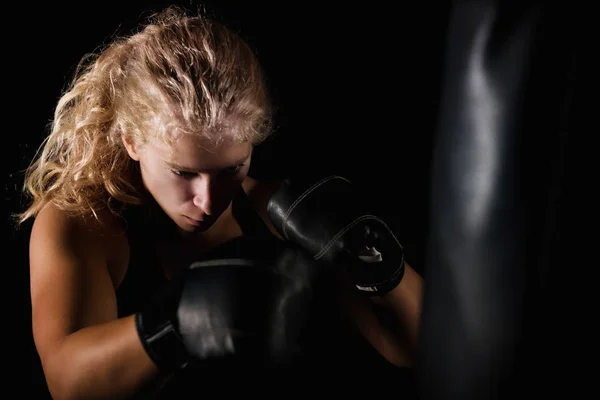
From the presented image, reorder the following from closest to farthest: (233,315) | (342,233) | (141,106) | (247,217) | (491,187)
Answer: (491,187) < (233,315) < (141,106) < (342,233) < (247,217)

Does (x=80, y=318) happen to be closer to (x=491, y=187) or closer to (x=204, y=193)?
(x=204, y=193)

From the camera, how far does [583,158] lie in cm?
61

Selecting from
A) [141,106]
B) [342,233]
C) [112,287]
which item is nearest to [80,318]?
[112,287]

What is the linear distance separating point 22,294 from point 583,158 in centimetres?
139

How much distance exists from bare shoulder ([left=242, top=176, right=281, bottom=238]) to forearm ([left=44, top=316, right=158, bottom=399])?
69 centimetres

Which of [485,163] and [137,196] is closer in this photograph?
[485,163]

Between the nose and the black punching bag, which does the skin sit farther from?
the black punching bag

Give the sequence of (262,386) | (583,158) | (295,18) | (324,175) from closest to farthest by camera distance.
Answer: (583,158)
(262,386)
(324,175)
(295,18)

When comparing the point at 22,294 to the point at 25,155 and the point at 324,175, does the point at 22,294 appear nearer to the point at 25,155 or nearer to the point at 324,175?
the point at 25,155

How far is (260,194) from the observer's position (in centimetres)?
167

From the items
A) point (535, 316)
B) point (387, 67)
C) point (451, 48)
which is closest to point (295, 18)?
point (387, 67)

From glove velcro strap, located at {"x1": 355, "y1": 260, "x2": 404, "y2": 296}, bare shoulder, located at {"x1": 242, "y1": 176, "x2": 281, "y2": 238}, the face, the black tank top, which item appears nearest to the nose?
the face

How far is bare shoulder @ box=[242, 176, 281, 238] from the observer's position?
1660mm

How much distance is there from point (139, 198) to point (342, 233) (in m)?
0.48
